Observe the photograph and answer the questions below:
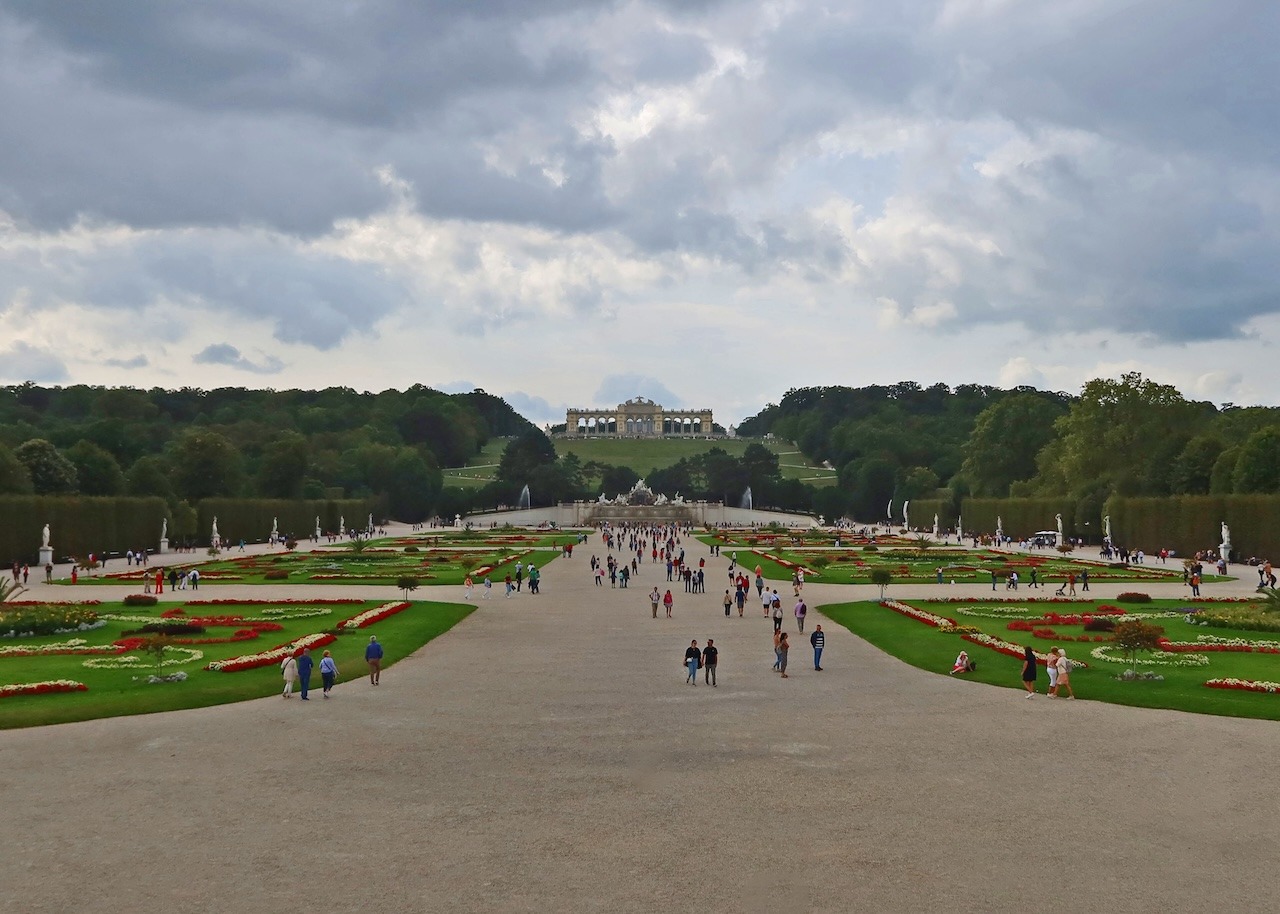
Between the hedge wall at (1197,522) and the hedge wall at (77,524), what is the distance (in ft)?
155

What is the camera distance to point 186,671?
18.5 meters

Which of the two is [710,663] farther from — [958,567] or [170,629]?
[958,567]

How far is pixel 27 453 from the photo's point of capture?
6150 centimetres

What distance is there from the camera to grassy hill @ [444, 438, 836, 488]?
14450 cm

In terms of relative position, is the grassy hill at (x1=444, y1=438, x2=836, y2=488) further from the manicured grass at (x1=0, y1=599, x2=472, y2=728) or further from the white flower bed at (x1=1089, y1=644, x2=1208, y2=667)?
the white flower bed at (x1=1089, y1=644, x2=1208, y2=667)

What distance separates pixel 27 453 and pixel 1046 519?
5691 cm

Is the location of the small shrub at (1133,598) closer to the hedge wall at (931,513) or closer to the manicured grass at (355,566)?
the manicured grass at (355,566)

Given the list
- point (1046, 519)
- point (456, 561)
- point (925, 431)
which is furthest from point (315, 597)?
point (925, 431)

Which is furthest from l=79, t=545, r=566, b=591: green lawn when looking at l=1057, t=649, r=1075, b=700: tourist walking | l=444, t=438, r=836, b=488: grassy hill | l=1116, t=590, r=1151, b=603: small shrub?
l=444, t=438, r=836, b=488: grassy hill

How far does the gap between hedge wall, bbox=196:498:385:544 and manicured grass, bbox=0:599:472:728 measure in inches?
1644

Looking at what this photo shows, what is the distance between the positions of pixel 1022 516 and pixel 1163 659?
174ft

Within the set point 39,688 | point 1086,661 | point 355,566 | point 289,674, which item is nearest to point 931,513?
point 355,566

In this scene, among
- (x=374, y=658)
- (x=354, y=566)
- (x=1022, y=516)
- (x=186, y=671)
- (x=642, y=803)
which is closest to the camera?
(x=642, y=803)

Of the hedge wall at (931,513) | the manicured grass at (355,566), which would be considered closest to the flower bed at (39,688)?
the manicured grass at (355,566)
